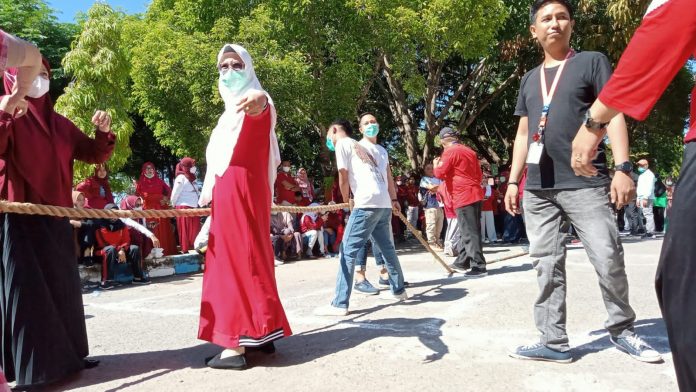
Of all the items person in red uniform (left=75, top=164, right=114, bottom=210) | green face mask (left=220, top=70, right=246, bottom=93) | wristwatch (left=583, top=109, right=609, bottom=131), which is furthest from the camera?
person in red uniform (left=75, top=164, right=114, bottom=210)

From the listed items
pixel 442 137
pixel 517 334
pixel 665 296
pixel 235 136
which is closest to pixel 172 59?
pixel 442 137

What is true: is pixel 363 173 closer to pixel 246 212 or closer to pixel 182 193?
pixel 246 212

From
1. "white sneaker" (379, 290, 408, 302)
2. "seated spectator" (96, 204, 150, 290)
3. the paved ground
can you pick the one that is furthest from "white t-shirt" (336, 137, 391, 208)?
"seated spectator" (96, 204, 150, 290)

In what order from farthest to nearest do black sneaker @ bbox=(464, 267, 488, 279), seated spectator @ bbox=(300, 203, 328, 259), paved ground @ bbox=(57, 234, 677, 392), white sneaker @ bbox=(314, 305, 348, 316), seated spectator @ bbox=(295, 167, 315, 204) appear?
seated spectator @ bbox=(295, 167, 315, 204), seated spectator @ bbox=(300, 203, 328, 259), black sneaker @ bbox=(464, 267, 488, 279), white sneaker @ bbox=(314, 305, 348, 316), paved ground @ bbox=(57, 234, 677, 392)

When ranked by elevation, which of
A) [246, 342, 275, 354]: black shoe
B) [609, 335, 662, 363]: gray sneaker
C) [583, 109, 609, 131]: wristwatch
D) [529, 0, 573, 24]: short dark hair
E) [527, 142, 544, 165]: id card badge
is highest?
[529, 0, 573, 24]: short dark hair

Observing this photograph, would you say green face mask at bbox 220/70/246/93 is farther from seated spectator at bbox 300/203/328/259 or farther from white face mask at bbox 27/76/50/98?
seated spectator at bbox 300/203/328/259

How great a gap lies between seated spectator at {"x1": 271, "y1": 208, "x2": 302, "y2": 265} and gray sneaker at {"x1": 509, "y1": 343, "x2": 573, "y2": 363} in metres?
7.10

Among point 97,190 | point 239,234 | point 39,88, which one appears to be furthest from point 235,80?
point 97,190

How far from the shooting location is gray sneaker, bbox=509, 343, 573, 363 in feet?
10.9

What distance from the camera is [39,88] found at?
10.8 ft

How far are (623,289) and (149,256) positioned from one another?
24.8 feet

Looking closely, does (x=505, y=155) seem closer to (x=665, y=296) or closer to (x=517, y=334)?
(x=517, y=334)

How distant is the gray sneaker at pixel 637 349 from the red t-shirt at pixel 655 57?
199 cm

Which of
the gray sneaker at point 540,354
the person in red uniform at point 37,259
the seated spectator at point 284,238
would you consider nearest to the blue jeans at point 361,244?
the gray sneaker at point 540,354
